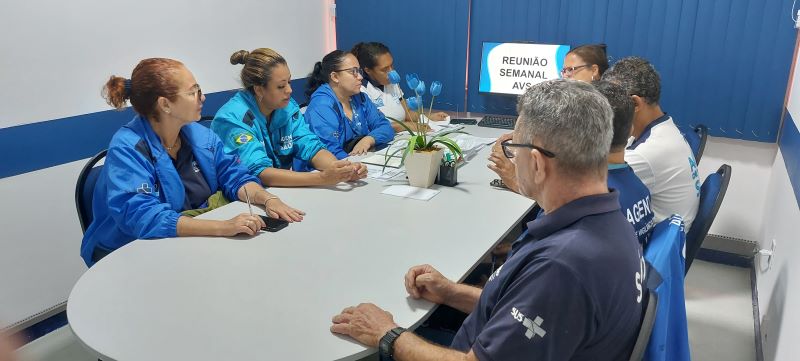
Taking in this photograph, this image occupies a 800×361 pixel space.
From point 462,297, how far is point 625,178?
595mm

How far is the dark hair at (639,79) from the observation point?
2.18 metres

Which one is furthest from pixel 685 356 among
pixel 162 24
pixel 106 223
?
pixel 162 24

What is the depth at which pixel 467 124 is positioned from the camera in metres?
3.67

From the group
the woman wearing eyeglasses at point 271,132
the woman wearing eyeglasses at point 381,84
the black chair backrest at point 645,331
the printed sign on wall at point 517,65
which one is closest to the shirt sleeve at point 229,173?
the woman wearing eyeglasses at point 271,132

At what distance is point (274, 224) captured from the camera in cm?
186

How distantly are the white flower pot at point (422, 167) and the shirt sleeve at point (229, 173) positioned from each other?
0.61m

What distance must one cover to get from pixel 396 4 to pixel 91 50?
6.79 feet

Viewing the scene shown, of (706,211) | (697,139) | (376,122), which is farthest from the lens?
(376,122)

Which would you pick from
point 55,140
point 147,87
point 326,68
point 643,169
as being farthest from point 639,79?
point 55,140

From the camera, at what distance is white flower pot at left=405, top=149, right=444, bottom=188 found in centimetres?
221

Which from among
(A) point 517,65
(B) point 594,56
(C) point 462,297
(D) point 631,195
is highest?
(B) point 594,56

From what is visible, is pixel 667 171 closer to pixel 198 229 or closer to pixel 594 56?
pixel 594 56

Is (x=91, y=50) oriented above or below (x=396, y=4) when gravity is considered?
below

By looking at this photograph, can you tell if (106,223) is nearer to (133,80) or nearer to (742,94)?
(133,80)
